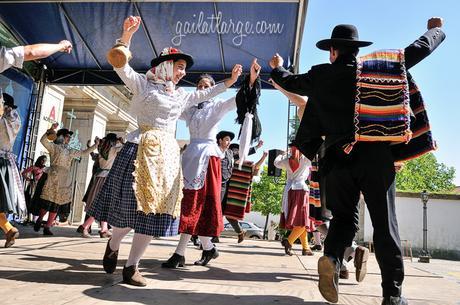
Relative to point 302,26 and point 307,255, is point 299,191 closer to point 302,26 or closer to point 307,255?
point 307,255

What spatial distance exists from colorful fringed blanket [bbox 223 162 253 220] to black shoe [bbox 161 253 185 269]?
4035mm

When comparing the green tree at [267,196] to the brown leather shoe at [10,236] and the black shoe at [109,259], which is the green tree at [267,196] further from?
the black shoe at [109,259]

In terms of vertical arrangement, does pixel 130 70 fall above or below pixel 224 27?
below

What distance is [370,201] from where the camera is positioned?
222 centimetres

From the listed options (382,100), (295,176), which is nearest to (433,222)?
(295,176)

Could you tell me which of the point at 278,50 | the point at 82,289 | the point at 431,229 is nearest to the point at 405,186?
the point at 431,229

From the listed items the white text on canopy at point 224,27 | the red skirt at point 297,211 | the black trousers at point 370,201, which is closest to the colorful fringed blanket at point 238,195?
the red skirt at point 297,211

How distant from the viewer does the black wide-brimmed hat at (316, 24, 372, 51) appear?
246 centimetres

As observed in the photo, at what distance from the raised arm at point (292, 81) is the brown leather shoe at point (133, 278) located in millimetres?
1538

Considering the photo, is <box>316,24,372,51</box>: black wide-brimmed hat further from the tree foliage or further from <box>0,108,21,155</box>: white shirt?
the tree foliage

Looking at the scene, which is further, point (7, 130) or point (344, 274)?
point (7, 130)

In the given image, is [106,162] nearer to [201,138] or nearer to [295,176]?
[295,176]

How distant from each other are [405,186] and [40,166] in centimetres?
3809

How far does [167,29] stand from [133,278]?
225 inches
